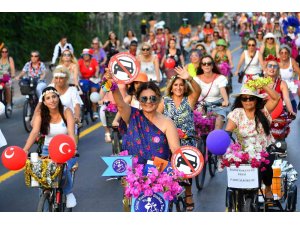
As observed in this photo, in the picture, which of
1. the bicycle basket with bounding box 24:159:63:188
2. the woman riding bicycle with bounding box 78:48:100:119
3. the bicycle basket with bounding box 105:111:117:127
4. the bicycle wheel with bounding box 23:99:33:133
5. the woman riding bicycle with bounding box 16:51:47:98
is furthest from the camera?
the woman riding bicycle with bounding box 78:48:100:119

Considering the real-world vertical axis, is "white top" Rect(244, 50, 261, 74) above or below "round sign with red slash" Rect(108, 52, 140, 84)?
above

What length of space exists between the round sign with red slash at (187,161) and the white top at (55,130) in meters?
2.31

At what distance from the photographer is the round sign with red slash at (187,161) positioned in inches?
357

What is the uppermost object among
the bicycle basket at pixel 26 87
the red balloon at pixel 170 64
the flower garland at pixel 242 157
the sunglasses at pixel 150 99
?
the red balloon at pixel 170 64

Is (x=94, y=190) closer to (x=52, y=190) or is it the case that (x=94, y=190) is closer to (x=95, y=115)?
(x=52, y=190)

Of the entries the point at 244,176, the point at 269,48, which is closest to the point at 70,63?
the point at 269,48

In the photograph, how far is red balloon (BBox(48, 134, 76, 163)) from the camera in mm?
9781

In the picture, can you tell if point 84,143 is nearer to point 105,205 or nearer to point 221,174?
point 221,174

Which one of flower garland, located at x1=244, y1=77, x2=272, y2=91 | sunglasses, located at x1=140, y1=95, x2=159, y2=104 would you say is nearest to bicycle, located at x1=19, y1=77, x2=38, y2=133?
flower garland, located at x1=244, y1=77, x2=272, y2=91

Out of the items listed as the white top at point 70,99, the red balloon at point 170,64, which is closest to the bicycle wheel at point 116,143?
the white top at point 70,99

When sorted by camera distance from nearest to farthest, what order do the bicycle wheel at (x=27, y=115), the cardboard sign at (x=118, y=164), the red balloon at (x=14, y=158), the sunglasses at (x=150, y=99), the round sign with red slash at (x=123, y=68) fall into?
the cardboard sign at (x=118, y=164) → the sunglasses at (x=150, y=99) → the round sign with red slash at (x=123, y=68) → the red balloon at (x=14, y=158) → the bicycle wheel at (x=27, y=115)

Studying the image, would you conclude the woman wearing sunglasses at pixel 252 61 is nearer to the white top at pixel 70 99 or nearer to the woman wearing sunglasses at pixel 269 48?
the woman wearing sunglasses at pixel 269 48

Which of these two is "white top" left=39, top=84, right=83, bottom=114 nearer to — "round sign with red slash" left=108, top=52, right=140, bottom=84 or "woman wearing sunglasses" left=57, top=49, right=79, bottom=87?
"round sign with red slash" left=108, top=52, right=140, bottom=84

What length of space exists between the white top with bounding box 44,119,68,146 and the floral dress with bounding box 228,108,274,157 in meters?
1.89
